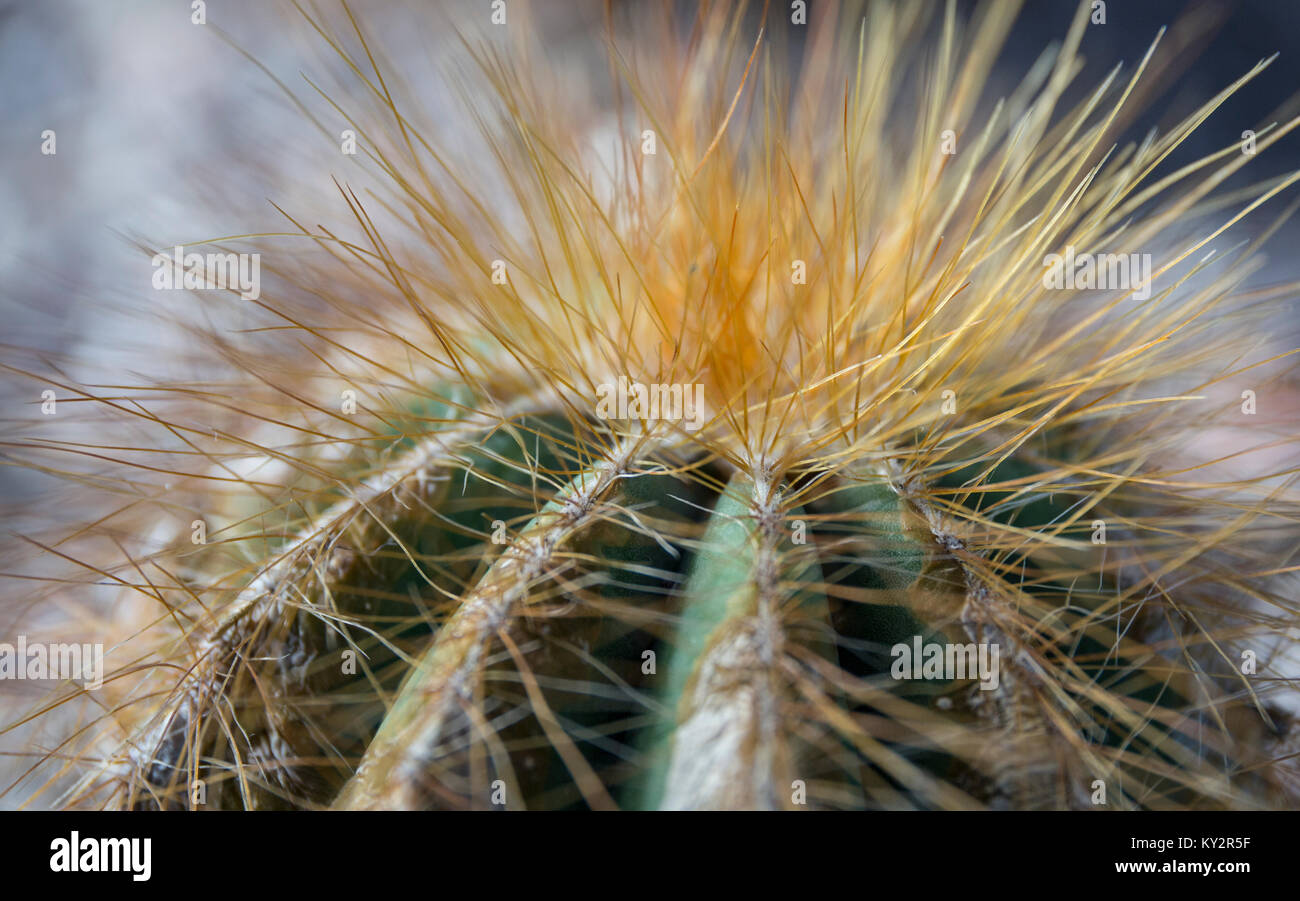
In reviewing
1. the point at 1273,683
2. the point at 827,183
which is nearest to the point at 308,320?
the point at 827,183

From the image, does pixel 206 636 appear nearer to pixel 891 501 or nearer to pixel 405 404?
pixel 405 404

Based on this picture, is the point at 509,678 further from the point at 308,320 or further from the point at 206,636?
the point at 308,320

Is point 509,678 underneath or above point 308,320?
underneath
